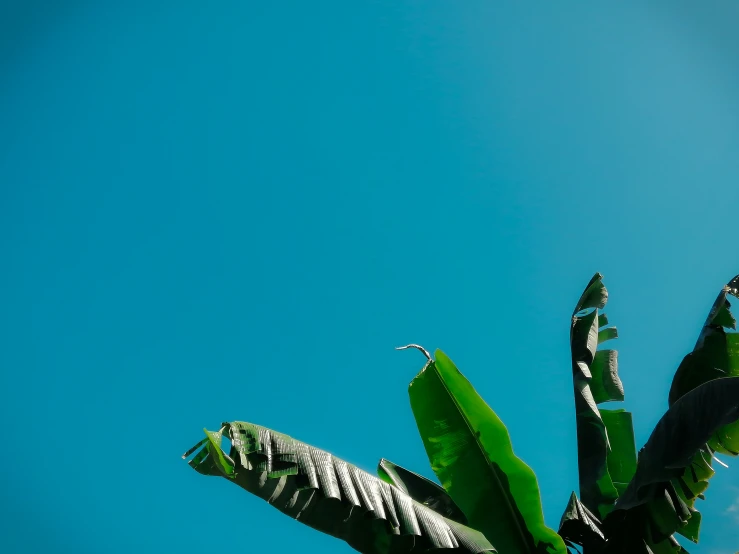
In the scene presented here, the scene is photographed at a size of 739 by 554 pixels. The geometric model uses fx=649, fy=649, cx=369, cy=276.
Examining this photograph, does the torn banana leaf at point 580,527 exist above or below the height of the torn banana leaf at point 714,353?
below

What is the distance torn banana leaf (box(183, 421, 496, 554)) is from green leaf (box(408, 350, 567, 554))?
57cm

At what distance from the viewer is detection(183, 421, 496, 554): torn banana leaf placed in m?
3.25

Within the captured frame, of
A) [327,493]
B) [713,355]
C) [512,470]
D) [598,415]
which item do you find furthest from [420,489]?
[713,355]

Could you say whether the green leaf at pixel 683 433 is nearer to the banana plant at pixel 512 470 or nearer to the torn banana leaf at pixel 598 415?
→ the banana plant at pixel 512 470

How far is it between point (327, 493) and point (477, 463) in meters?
1.56

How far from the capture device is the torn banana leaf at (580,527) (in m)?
4.12

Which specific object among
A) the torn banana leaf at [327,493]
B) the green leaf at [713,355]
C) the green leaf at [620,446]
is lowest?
the torn banana leaf at [327,493]

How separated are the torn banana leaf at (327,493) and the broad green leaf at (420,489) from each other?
87 cm

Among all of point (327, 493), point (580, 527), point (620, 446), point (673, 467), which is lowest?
point (327, 493)

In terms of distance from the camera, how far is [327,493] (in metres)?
3.29

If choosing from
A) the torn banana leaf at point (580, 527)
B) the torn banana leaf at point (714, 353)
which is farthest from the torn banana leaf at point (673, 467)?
the torn banana leaf at point (714, 353)

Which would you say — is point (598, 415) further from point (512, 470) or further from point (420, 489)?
point (420, 489)

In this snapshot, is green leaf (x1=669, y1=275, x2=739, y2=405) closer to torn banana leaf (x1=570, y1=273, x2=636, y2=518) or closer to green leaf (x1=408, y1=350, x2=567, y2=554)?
torn banana leaf (x1=570, y1=273, x2=636, y2=518)

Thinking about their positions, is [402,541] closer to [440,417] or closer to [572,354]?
[440,417]
